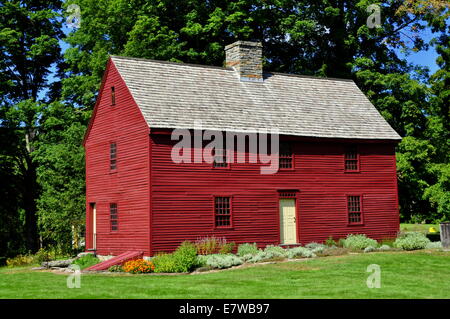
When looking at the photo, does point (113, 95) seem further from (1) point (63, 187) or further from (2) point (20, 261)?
(2) point (20, 261)

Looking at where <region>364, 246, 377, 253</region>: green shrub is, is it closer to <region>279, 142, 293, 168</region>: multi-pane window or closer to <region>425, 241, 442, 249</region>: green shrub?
<region>425, 241, 442, 249</region>: green shrub

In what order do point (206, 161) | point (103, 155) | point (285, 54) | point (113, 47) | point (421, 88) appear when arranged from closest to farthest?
1. point (206, 161)
2. point (103, 155)
3. point (421, 88)
4. point (113, 47)
5. point (285, 54)

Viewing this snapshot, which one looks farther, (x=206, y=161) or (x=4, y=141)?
(x=4, y=141)

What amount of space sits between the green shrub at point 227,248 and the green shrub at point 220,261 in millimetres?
1636

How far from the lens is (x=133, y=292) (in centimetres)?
1606

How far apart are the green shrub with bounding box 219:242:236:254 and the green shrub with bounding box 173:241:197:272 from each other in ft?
7.21

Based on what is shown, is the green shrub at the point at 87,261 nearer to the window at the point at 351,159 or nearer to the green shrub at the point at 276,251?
the green shrub at the point at 276,251

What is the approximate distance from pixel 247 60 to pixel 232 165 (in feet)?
22.1

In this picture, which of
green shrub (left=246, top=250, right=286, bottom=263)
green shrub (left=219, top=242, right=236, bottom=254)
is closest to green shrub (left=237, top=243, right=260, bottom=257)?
green shrub (left=219, top=242, right=236, bottom=254)

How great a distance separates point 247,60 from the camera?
99.0 ft

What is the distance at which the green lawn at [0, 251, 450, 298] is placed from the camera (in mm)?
15461
